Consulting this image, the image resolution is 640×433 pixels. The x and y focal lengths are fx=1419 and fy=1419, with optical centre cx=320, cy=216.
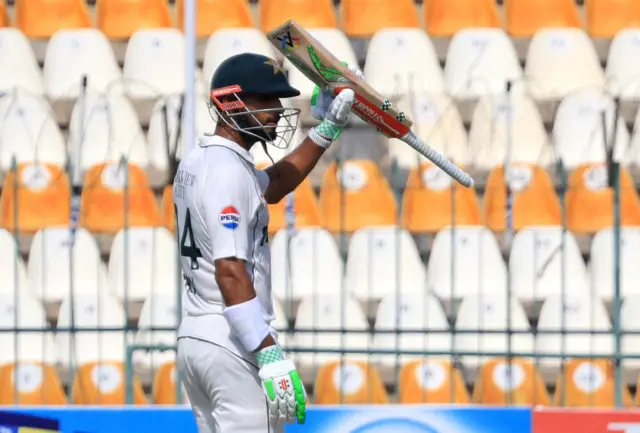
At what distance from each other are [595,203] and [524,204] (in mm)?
410

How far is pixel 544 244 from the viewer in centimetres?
785

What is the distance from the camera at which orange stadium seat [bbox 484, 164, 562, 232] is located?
27.0 feet

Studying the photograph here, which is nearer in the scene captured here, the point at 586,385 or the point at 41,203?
the point at 586,385

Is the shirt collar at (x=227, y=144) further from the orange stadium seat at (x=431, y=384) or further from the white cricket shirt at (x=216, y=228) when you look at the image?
the orange stadium seat at (x=431, y=384)

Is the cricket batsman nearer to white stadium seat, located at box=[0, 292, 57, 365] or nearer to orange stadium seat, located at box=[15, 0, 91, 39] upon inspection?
white stadium seat, located at box=[0, 292, 57, 365]

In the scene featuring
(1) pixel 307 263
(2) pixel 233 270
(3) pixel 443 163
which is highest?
(3) pixel 443 163

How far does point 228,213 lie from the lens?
166 inches

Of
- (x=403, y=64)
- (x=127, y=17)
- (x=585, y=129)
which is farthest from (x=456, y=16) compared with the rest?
(x=127, y=17)

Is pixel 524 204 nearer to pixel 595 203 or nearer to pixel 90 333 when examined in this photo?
pixel 595 203

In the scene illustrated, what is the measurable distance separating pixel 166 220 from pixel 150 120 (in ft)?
3.14

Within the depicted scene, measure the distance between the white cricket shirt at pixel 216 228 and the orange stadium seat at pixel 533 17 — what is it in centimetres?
544

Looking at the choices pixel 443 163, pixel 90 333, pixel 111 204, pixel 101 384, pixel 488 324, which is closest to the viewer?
pixel 443 163

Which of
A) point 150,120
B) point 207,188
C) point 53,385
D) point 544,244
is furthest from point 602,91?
point 207,188

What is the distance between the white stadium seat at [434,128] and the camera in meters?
8.59
